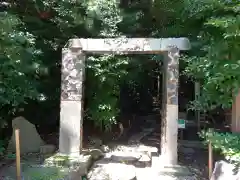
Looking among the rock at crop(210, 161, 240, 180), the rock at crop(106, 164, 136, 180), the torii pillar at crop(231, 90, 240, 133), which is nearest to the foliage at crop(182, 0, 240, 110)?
the torii pillar at crop(231, 90, 240, 133)

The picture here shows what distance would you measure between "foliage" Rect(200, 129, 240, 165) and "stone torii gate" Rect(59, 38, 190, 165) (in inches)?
36.6

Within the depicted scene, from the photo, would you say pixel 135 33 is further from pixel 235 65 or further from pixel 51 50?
pixel 235 65

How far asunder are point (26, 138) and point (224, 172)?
4.44m

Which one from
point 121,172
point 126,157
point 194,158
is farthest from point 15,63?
point 194,158

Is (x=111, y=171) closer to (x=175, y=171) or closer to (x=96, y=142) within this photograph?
(x=175, y=171)

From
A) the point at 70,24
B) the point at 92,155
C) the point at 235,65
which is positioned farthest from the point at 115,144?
the point at 235,65

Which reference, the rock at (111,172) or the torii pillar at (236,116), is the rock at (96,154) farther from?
the torii pillar at (236,116)

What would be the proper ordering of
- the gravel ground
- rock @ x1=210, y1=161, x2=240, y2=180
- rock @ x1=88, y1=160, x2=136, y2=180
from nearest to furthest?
rock @ x1=210, y1=161, x2=240, y2=180 < rock @ x1=88, y1=160, x2=136, y2=180 < the gravel ground

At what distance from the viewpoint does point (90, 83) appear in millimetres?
7535

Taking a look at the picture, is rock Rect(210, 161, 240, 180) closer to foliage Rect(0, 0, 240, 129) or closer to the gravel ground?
the gravel ground

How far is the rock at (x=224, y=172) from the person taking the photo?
14.0 feet

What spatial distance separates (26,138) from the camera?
679cm

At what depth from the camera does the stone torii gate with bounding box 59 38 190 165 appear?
6.11 metres

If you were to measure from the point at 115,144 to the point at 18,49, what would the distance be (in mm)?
3629
